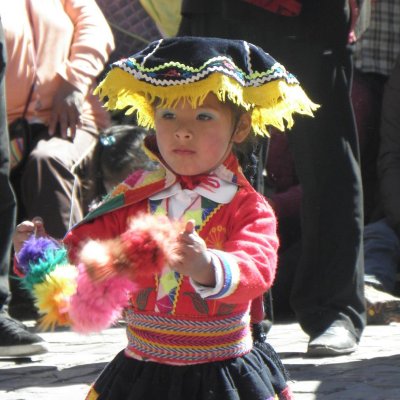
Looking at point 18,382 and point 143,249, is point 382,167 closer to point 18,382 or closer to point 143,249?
point 18,382

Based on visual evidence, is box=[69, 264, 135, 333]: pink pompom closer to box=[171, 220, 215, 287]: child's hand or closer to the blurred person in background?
box=[171, 220, 215, 287]: child's hand

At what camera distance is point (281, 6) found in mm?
4293

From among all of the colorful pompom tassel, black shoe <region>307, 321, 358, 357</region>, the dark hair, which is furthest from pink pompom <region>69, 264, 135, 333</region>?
black shoe <region>307, 321, 358, 357</region>

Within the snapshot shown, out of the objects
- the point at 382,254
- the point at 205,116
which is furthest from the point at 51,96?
the point at 205,116

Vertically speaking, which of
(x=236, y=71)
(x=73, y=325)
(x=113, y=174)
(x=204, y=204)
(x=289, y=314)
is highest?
(x=236, y=71)

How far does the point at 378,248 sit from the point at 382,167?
1.77ft

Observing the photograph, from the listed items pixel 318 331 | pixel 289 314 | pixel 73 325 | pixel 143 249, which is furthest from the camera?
pixel 289 314

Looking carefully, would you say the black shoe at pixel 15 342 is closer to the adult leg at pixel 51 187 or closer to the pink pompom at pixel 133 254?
the adult leg at pixel 51 187

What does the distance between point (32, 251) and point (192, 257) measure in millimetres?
599

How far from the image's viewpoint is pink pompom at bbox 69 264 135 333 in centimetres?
266

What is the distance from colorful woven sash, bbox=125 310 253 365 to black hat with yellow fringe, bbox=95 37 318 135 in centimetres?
54

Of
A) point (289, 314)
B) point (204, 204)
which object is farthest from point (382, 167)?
point (204, 204)

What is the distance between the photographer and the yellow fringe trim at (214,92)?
9.43ft

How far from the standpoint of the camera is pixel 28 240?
2986 millimetres
